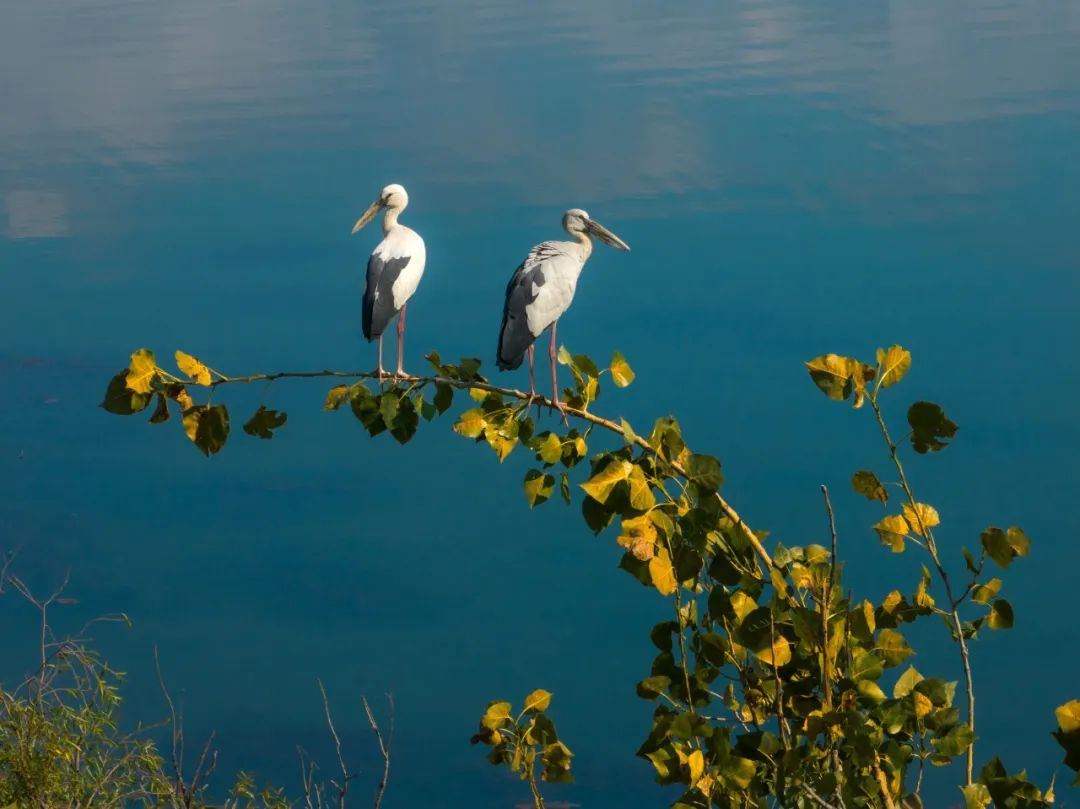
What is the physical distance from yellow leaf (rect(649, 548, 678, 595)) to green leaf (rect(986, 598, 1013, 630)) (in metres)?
0.55

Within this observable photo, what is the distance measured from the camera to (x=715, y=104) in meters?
15.7

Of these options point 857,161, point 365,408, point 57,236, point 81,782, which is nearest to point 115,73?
point 57,236

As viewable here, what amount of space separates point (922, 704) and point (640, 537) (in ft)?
1.81

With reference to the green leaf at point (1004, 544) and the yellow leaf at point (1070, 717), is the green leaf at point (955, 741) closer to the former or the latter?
the green leaf at point (1004, 544)

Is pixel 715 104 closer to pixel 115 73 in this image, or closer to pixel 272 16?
pixel 115 73

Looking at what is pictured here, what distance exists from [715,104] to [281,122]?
15.9ft

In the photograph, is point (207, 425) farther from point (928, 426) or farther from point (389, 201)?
Result: point (389, 201)

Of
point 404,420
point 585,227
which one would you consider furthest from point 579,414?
point 585,227

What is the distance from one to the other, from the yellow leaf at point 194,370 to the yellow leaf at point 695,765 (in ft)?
3.89

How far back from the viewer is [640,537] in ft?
7.60

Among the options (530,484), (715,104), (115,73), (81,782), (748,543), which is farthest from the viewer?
(115,73)

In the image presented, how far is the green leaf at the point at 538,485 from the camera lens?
8.87 feet

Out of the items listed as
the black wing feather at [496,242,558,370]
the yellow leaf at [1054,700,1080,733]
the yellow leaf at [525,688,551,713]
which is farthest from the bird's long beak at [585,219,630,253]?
Answer: the yellow leaf at [1054,700,1080,733]

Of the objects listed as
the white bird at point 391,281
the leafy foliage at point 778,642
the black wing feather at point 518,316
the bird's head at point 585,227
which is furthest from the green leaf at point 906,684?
the white bird at point 391,281
